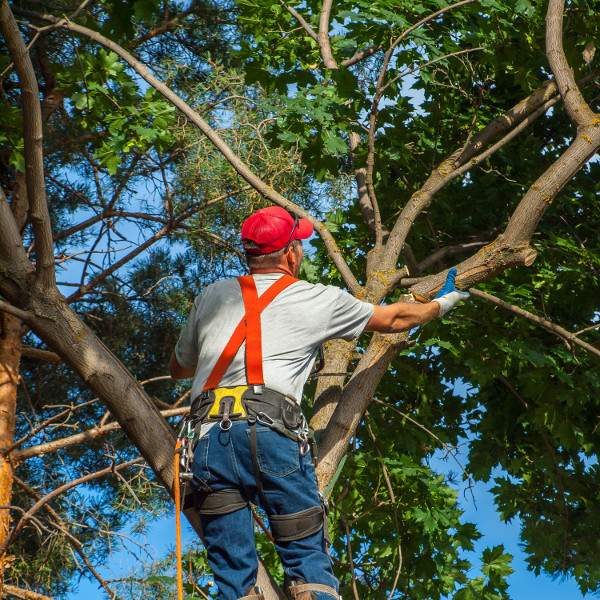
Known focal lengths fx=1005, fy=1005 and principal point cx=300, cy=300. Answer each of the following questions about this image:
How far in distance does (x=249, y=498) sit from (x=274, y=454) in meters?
0.21

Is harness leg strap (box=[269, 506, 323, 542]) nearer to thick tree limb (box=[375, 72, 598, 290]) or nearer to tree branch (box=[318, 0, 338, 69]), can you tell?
thick tree limb (box=[375, 72, 598, 290])

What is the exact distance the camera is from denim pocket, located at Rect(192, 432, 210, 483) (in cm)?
359

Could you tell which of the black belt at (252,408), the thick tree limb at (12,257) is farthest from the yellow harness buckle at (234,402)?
the thick tree limb at (12,257)

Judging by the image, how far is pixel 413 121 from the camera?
27.1ft

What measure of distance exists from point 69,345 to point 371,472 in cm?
322

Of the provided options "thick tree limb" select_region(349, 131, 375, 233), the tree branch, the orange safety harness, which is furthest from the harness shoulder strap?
the tree branch

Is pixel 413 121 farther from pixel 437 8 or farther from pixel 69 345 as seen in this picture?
pixel 69 345

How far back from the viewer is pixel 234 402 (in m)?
3.61

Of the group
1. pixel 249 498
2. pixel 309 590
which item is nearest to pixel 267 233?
pixel 249 498

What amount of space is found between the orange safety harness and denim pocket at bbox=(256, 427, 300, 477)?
0.20m

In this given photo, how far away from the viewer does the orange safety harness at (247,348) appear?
3.63 m

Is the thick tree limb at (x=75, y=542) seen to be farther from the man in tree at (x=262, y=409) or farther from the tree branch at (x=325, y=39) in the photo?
the tree branch at (x=325, y=39)

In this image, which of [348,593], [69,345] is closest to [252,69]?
[69,345]

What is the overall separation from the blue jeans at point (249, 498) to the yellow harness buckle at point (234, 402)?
36 millimetres
